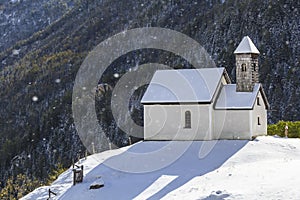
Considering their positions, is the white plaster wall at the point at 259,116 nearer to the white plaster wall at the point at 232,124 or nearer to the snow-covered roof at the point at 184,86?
the white plaster wall at the point at 232,124

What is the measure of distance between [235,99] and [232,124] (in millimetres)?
2139

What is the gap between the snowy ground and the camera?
23.7 meters

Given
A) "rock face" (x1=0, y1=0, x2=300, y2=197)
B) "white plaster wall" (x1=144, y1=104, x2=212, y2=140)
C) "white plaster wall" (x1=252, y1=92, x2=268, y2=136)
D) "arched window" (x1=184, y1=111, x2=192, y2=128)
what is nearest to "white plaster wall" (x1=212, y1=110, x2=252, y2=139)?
"white plaster wall" (x1=252, y1=92, x2=268, y2=136)

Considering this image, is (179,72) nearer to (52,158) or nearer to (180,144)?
(180,144)

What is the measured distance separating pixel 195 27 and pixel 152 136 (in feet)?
377

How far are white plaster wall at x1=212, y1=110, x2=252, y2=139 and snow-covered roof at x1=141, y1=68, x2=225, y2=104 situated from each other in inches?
66.9

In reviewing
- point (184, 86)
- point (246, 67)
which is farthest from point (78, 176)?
point (246, 67)

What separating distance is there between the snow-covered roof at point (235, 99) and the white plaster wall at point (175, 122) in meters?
1.45

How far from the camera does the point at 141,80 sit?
138000mm

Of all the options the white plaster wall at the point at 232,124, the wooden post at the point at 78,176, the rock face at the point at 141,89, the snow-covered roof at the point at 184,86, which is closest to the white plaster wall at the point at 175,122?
the snow-covered roof at the point at 184,86

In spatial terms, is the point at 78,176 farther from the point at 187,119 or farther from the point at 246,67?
the point at 246,67

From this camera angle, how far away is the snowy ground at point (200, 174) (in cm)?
2372

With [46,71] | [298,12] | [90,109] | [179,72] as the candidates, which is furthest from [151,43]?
[179,72]

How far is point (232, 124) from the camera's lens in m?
36.2
